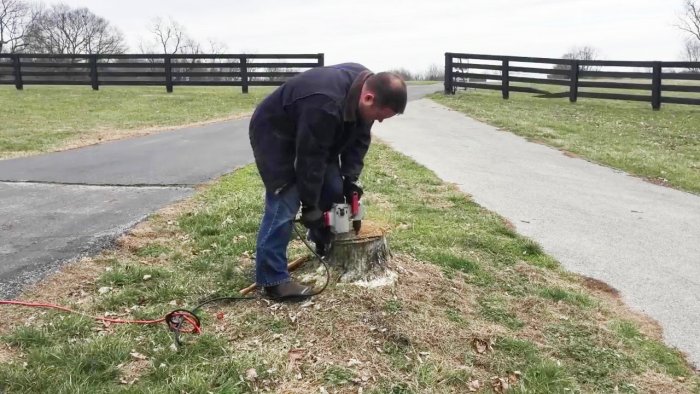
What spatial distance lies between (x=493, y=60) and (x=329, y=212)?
55.4 feet

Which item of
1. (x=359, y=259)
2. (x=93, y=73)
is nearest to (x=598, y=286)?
(x=359, y=259)

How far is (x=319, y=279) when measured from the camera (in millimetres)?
3994

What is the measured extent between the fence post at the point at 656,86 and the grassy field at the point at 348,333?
1412 centimetres

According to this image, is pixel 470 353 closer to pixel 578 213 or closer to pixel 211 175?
pixel 578 213

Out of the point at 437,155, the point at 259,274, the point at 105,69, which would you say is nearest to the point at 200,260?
the point at 259,274

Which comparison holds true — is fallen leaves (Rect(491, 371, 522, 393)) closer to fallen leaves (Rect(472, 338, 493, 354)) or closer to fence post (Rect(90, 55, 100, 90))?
fallen leaves (Rect(472, 338, 493, 354))

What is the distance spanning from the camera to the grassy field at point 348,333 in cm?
304

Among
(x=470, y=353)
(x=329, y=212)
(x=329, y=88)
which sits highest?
(x=329, y=88)

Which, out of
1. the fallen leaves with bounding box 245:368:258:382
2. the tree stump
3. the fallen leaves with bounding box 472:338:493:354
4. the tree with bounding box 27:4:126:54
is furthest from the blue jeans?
the tree with bounding box 27:4:126:54

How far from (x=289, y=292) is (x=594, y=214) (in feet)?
14.3

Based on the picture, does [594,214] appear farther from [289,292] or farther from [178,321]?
[178,321]

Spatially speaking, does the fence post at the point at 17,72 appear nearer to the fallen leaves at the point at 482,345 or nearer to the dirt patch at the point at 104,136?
the dirt patch at the point at 104,136

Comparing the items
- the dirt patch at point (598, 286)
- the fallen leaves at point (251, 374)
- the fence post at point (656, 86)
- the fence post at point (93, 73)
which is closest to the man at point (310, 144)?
the fallen leaves at point (251, 374)

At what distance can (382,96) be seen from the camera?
318cm
